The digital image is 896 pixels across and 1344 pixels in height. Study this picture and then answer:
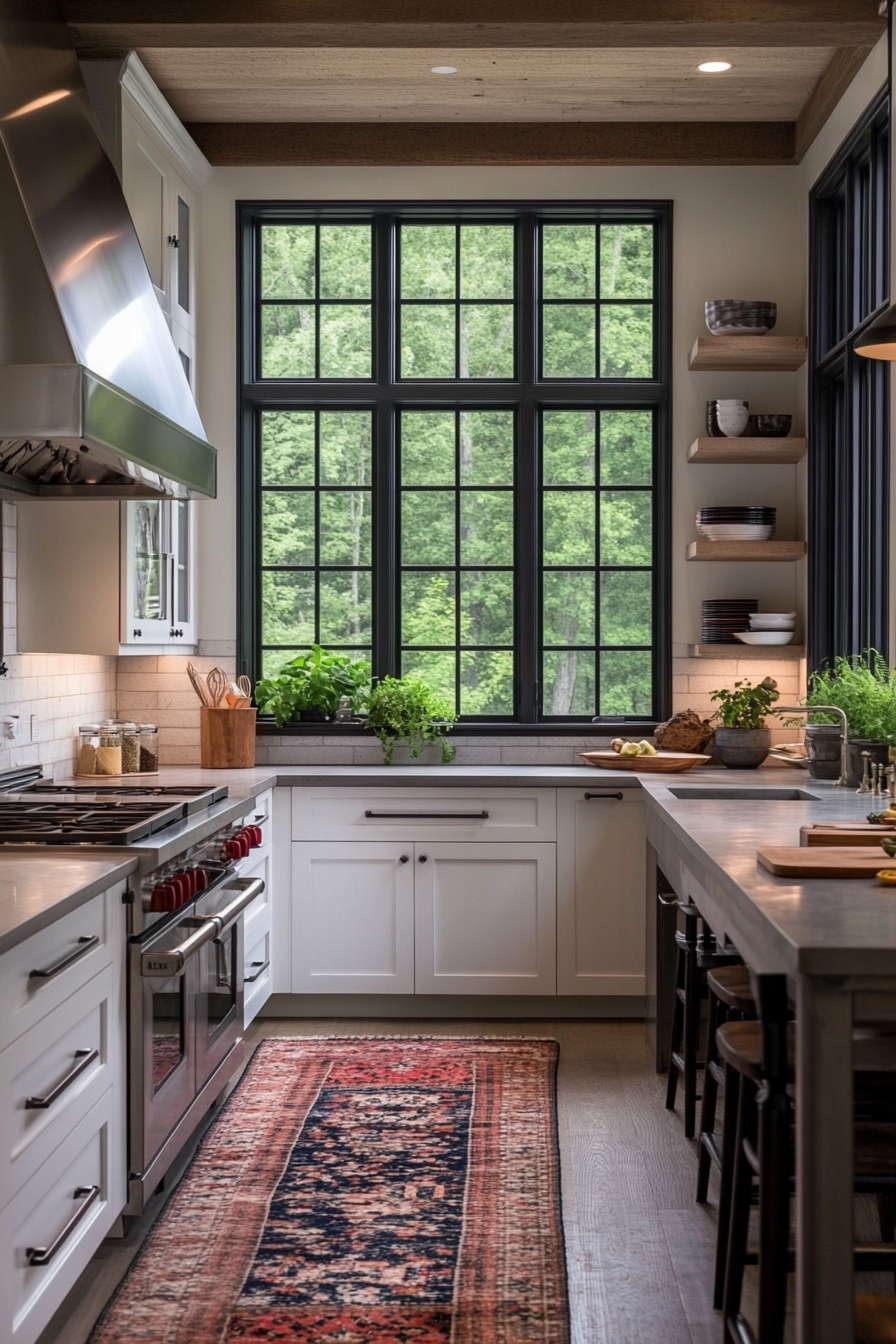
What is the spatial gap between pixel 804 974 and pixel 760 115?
4339 mm

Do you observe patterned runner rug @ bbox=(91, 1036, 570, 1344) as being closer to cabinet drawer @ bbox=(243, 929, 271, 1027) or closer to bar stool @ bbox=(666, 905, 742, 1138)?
cabinet drawer @ bbox=(243, 929, 271, 1027)

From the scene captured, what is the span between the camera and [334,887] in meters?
4.92

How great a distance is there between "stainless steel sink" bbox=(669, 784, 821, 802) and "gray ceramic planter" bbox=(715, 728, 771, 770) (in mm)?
593

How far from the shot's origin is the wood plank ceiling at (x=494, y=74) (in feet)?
13.4

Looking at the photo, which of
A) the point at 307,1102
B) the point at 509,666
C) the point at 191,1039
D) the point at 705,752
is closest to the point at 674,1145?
the point at 307,1102

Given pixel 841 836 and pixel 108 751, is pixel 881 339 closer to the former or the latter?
pixel 841 836

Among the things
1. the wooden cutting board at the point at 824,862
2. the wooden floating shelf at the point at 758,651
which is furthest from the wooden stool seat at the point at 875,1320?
the wooden floating shelf at the point at 758,651

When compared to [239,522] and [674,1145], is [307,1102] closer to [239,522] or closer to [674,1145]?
[674,1145]

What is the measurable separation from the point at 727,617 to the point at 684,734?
0.50m

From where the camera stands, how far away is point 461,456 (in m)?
5.62

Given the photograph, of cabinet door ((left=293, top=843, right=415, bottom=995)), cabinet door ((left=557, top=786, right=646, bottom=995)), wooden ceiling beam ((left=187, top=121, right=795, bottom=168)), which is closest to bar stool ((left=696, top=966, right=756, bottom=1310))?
cabinet door ((left=557, top=786, right=646, bottom=995))

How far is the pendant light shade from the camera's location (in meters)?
2.90

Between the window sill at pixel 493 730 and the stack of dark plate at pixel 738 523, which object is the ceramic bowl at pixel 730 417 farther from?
the window sill at pixel 493 730

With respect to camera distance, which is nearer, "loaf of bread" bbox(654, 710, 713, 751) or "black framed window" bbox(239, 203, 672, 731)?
"loaf of bread" bbox(654, 710, 713, 751)
